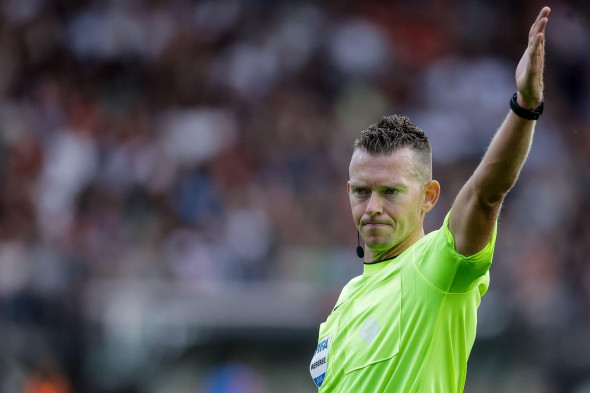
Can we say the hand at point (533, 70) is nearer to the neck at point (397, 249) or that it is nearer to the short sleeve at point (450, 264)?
the short sleeve at point (450, 264)

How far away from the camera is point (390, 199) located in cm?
414

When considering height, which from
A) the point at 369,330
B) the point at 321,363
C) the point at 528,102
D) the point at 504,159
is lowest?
the point at 321,363

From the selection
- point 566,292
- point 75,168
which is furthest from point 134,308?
point 566,292

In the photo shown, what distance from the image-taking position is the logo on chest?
3.97 metres

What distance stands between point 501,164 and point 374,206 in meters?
0.82

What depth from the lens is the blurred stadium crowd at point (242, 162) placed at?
10.8 m

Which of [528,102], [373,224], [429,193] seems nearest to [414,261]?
[373,224]

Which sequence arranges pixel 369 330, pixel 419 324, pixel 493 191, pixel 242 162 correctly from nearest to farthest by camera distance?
pixel 493 191
pixel 419 324
pixel 369 330
pixel 242 162

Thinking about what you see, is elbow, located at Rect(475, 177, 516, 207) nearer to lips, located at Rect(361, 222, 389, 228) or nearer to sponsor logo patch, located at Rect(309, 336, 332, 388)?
lips, located at Rect(361, 222, 389, 228)

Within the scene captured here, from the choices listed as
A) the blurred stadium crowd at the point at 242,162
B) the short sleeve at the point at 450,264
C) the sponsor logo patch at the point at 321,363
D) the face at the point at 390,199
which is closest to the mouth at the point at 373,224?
the face at the point at 390,199

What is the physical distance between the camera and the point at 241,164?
1376 centimetres

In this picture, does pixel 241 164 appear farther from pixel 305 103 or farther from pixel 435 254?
pixel 435 254

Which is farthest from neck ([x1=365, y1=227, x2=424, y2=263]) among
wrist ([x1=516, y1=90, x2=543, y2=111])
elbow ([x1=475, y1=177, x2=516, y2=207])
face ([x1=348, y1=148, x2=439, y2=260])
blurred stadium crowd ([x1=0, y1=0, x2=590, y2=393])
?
blurred stadium crowd ([x1=0, y1=0, x2=590, y2=393])

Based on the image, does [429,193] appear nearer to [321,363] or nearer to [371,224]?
[371,224]
